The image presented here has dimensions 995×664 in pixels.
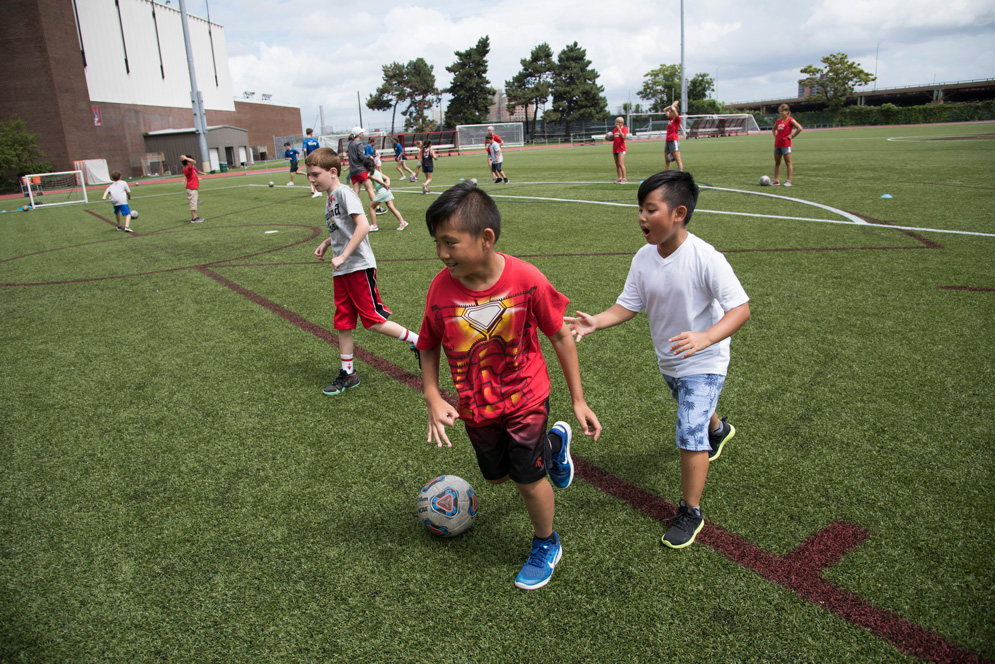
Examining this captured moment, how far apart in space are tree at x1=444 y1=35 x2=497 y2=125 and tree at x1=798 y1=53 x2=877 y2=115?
46.9 metres

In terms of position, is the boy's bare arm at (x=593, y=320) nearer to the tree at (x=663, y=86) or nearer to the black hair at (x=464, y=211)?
the black hair at (x=464, y=211)

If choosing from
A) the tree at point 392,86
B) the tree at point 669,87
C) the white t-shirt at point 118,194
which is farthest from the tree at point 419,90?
the white t-shirt at point 118,194

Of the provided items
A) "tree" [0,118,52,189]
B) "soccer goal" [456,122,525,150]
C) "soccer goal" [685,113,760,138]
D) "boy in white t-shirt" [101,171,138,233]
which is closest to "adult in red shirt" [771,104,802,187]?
"boy in white t-shirt" [101,171,138,233]

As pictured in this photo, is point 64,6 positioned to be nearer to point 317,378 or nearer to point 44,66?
point 44,66

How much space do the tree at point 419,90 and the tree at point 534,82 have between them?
44.4 feet

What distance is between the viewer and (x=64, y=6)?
42.8 metres

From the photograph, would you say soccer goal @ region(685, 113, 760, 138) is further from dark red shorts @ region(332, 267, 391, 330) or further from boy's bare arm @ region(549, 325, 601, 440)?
boy's bare arm @ region(549, 325, 601, 440)

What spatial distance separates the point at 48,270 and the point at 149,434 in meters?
9.03

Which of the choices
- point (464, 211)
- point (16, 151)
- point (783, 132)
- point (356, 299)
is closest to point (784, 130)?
point (783, 132)

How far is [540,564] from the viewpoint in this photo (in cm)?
279

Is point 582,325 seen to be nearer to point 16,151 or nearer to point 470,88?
point 16,151

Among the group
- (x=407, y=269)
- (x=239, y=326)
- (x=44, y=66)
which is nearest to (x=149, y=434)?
(x=239, y=326)

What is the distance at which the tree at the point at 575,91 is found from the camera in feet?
258

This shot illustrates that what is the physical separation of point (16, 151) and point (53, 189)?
14.8ft
